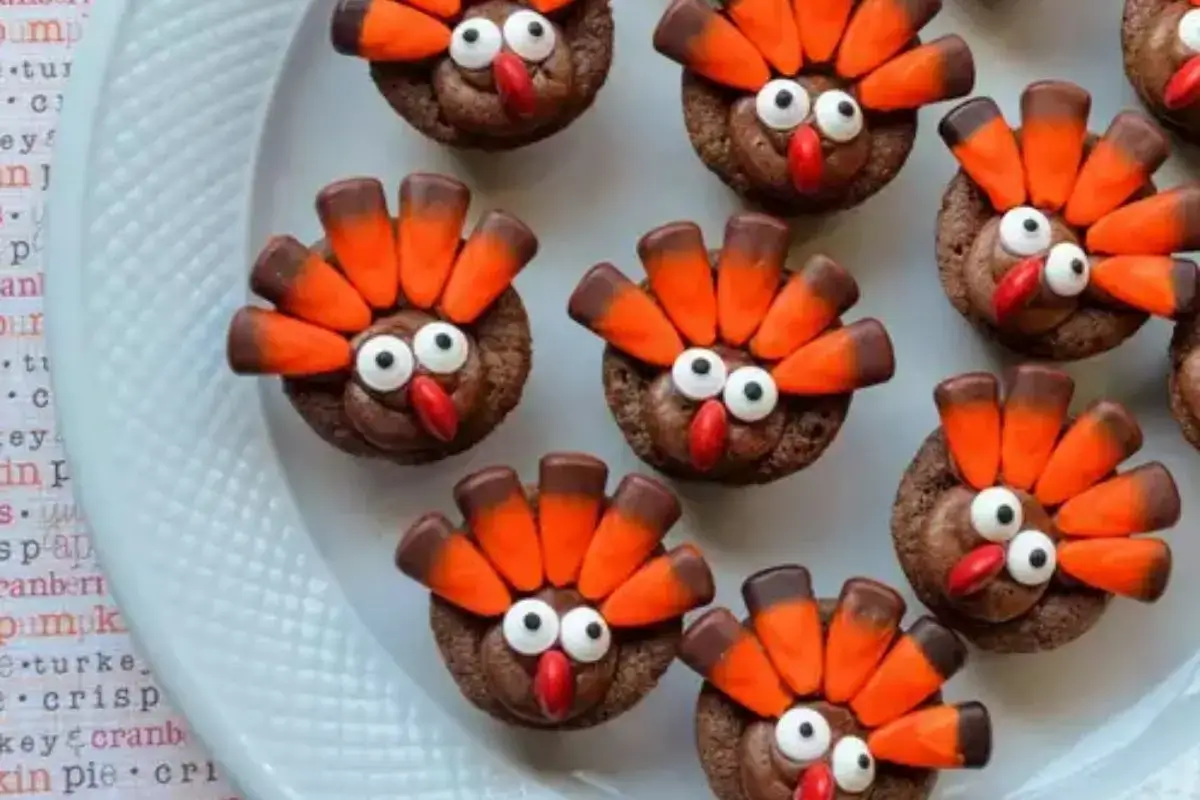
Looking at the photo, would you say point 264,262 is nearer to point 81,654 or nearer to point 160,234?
point 160,234

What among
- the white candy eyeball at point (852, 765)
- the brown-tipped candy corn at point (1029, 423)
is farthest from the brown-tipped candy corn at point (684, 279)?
the white candy eyeball at point (852, 765)

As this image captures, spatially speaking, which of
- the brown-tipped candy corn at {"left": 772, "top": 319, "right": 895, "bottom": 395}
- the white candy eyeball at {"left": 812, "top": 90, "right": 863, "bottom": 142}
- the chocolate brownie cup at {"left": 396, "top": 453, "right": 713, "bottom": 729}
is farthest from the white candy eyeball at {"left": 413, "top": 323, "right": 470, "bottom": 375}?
the white candy eyeball at {"left": 812, "top": 90, "right": 863, "bottom": 142}

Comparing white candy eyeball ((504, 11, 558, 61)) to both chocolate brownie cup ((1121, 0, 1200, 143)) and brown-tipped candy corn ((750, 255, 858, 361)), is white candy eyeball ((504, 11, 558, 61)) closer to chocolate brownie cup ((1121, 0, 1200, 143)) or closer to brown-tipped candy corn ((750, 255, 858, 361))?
brown-tipped candy corn ((750, 255, 858, 361))

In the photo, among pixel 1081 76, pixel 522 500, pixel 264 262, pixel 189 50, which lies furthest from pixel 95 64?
pixel 1081 76

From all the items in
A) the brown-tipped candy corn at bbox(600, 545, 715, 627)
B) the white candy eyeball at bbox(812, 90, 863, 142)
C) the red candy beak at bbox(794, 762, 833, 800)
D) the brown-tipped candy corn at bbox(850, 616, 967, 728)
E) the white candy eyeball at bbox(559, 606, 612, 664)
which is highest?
the white candy eyeball at bbox(812, 90, 863, 142)

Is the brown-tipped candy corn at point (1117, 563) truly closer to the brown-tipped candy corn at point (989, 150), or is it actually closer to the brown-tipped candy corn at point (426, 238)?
the brown-tipped candy corn at point (989, 150)

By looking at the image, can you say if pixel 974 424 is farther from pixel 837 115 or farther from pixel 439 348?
pixel 439 348

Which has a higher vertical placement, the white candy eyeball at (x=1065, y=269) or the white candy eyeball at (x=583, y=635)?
the white candy eyeball at (x=1065, y=269)

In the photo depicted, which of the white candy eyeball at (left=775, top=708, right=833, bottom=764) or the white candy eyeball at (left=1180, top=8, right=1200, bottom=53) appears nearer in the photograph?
the white candy eyeball at (left=775, top=708, right=833, bottom=764)
